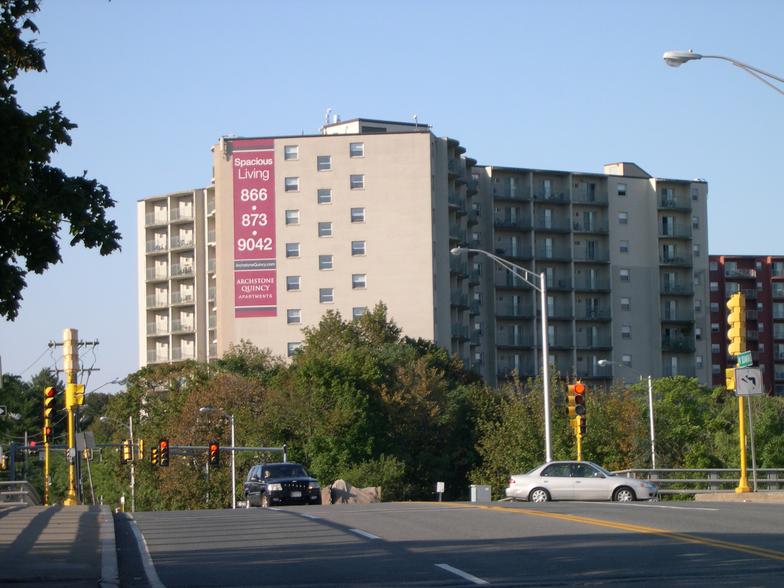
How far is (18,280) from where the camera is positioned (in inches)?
606

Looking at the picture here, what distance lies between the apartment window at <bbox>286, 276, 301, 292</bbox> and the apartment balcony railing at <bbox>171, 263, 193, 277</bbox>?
19.9 m

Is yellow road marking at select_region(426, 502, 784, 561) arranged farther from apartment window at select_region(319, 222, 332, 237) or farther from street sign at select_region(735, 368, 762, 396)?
apartment window at select_region(319, 222, 332, 237)

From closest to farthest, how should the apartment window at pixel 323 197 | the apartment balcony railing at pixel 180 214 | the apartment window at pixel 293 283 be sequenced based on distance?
the apartment window at pixel 293 283
the apartment window at pixel 323 197
the apartment balcony railing at pixel 180 214

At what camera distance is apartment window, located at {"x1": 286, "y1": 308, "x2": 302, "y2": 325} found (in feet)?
328

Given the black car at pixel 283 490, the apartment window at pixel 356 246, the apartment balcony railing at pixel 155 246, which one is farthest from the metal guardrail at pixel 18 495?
the apartment balcony railing at pixel 155 246

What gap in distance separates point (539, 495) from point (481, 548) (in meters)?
17.6

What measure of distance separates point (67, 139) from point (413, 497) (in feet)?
215

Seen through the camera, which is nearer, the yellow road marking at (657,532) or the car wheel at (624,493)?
the yellow road marking at (657,532)

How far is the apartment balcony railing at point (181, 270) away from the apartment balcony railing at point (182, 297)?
182 centimetres

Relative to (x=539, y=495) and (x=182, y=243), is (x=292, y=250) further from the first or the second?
(x=539, y=495)

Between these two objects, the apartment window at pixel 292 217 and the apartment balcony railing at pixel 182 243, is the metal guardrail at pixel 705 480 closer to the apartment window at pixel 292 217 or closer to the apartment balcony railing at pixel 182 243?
the apartment window at pixel 292 217

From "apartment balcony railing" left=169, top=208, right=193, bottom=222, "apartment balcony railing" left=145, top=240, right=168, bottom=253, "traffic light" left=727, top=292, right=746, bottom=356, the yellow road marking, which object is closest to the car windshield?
"traffic light" left=727, top=292, right=746, bottom=356

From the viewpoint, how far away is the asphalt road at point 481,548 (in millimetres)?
14766

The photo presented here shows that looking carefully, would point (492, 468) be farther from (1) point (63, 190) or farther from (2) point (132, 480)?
(1) point (63, 190)
